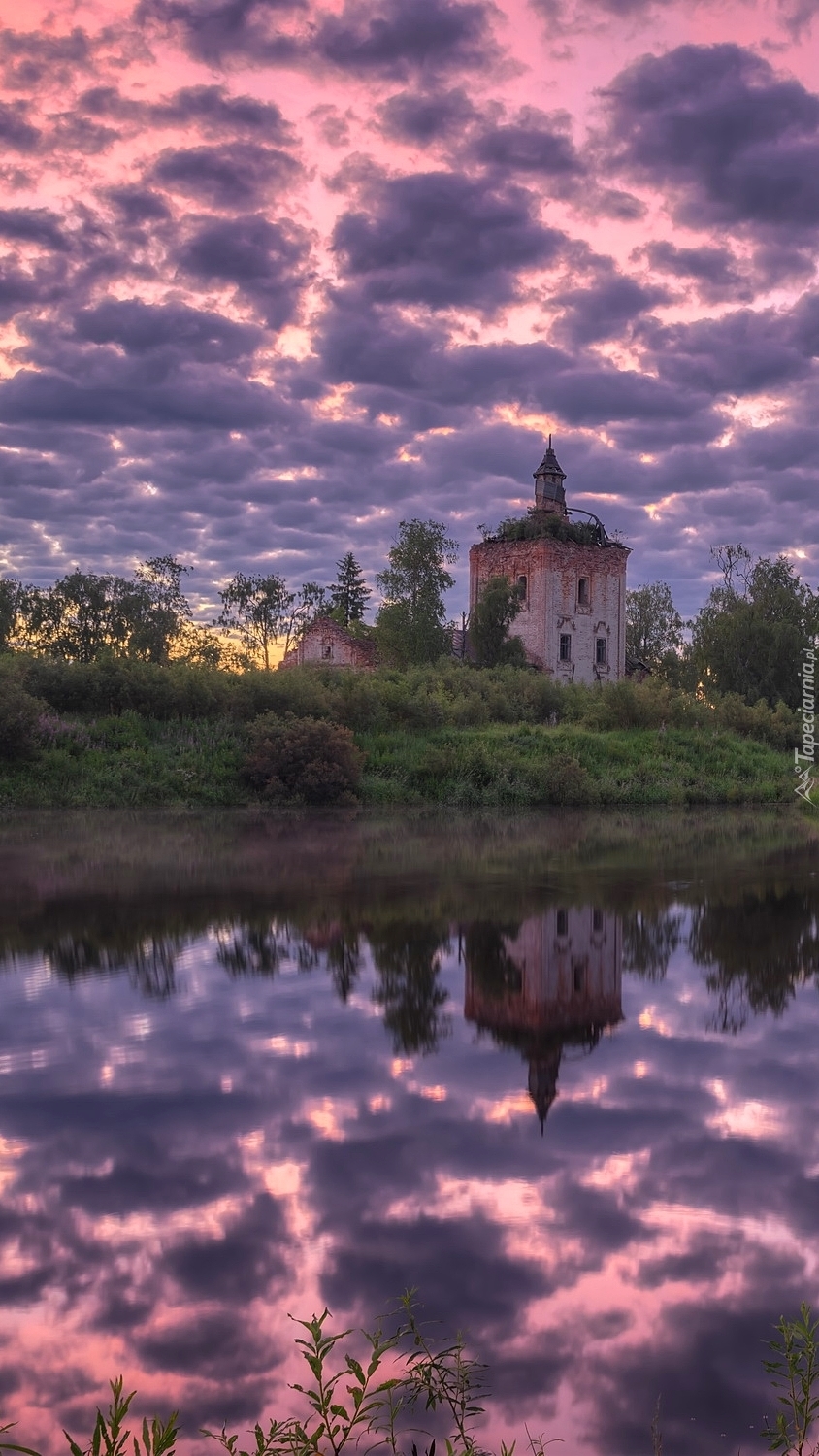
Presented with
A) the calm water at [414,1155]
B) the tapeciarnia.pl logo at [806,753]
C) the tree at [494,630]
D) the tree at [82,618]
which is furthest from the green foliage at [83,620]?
the calm water at [414,1155]

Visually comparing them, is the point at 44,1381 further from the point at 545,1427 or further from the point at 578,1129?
the point at 578,1129

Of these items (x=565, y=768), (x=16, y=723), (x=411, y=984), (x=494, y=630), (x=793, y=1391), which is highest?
(x=494, y=630)

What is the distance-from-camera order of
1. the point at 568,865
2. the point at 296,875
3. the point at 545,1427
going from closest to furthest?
the point at 545,1427, the point at 296,875, the point at 568,865

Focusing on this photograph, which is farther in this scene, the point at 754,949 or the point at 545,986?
the point at 754,949

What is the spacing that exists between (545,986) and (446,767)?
2612cm

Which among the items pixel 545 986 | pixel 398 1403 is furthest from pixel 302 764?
pixel 398 1403

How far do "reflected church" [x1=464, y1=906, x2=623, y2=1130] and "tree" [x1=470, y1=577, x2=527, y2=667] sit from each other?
44303 mm

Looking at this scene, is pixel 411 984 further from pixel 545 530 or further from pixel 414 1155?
pixel 545 530

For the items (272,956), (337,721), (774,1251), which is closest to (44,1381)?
(774,1251)

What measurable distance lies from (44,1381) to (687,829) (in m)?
25.4

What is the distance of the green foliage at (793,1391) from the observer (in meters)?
3.22

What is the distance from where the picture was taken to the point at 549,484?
6569 centimetres

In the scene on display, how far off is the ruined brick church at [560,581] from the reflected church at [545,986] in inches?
1922

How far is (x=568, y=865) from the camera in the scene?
745 inches
